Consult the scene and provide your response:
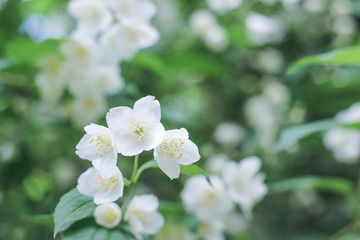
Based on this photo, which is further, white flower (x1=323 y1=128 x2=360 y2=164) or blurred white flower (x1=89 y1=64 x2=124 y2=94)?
white flower (x1=323 y1=128 x2=360 y2=164)

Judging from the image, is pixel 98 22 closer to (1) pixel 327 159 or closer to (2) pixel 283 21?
(2) pixel 283 21

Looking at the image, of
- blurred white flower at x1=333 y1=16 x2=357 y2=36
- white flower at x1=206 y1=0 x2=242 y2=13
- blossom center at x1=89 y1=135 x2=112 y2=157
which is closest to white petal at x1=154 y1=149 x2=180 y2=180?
blossom center at x1=89 y1=135 x2=112 y2=157

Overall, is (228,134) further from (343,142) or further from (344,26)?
(344,26)

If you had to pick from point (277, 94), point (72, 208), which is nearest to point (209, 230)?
point (72, 208)

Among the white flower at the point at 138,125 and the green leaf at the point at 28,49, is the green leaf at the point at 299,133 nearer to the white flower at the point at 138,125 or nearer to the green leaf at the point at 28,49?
the white flower at the point at 138,125

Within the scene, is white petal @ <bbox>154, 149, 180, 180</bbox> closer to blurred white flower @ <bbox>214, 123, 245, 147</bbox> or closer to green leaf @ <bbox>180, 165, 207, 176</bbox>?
green leaf @ <bbox>180, 165, 207, 176</bbox>

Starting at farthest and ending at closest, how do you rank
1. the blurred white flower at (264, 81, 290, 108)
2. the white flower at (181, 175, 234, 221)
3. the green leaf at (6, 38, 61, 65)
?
the blurred white flower at (264, 81, 290, 108) → the green leaf at (6, 38, 61, 65) → the white flower at (181, 175, 234, 221)
